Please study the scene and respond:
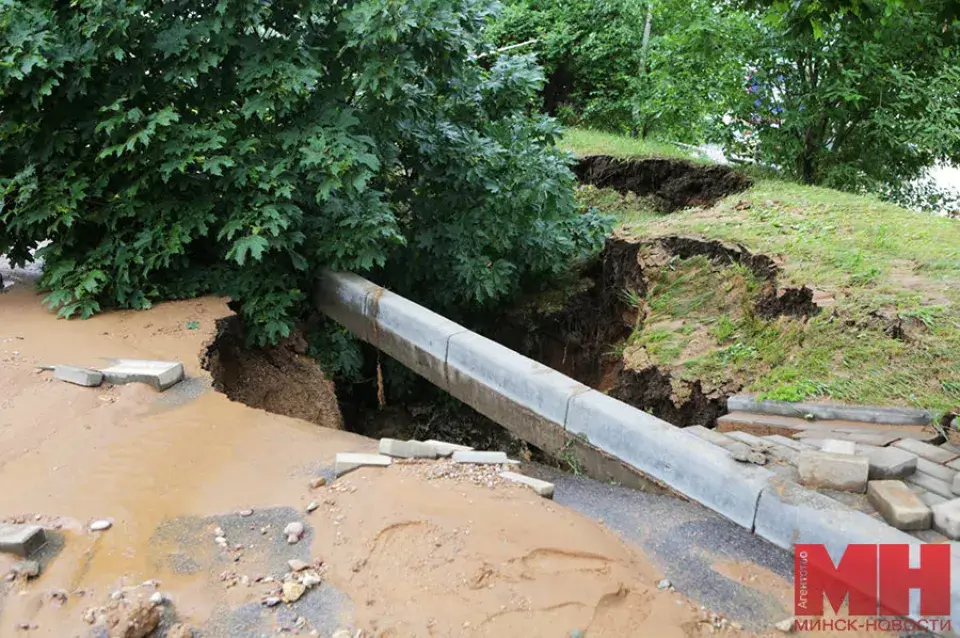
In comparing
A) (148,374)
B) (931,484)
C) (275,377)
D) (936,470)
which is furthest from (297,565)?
(275,377)

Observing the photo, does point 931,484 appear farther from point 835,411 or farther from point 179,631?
point 179,631

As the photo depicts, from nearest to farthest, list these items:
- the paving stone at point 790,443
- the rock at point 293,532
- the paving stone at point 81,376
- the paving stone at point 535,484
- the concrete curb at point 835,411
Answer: the rock at point 293,532 < the paving stone at point 535,484 < the paving stone at point 790,443 < the concrete curb at point 835,411 < the paving stone at point 81,376

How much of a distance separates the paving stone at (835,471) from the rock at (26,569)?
3.25 meters

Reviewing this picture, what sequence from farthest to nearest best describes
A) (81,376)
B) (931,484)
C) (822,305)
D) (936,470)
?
(822,305) → (81,376) → (936,470) → (931,484)

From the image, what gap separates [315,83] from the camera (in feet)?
18.0

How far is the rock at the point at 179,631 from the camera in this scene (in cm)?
251

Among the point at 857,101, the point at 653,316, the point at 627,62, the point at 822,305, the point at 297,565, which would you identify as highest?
the point at 627,62

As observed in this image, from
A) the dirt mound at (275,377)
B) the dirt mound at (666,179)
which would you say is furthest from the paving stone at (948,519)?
the dirt mound at (666,179)

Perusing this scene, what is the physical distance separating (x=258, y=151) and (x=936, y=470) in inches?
196

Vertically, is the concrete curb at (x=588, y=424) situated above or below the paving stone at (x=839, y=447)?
below

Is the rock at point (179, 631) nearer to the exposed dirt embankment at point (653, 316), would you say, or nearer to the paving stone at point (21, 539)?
the paving stone at point (21, 539)

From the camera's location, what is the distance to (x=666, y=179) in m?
9.45

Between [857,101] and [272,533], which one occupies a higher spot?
[857,101]

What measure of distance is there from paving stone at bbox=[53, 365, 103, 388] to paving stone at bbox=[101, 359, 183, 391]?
7 cm
